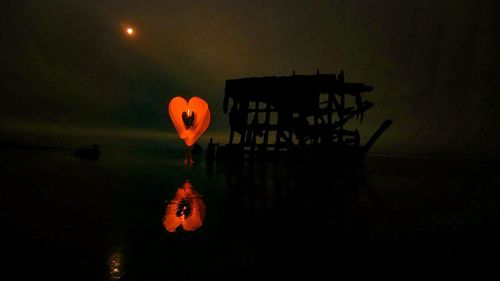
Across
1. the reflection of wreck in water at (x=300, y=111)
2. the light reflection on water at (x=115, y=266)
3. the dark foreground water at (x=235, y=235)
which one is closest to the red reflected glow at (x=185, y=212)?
the dark foreground water at (x=235, y=235)

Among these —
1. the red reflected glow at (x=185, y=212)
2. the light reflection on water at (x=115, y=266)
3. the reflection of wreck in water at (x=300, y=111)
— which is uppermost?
the reflection of wreck in water at (x=300, y=111)

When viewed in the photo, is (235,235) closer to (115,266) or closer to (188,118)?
(115,266)

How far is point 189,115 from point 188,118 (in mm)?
183

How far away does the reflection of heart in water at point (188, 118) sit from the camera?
16.5 m

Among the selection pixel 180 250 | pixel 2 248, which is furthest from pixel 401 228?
pixel 2 248

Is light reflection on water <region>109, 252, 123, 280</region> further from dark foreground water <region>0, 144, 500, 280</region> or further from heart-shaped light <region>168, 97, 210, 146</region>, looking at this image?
heart-shaped light <region>168, 97, 210, 146</region>

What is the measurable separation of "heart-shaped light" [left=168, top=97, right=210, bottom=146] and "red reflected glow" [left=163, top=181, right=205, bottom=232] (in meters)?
10.5

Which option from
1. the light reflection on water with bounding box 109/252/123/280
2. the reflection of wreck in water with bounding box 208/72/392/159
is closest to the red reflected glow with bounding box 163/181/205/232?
the light reflection on water with bounding box 109/252/123/280

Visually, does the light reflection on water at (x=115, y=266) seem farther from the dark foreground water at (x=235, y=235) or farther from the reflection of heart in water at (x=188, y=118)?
the reflection of heart in water at (x=188, y=118)

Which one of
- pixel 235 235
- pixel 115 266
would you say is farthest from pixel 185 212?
pixel 115 266

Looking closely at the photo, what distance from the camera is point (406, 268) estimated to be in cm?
256

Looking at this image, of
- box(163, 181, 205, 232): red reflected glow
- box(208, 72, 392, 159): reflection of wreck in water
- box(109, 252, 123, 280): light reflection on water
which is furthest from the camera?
box(208, 72, 392, 159): reflection of wreck in water

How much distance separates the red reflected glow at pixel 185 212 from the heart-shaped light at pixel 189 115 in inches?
412

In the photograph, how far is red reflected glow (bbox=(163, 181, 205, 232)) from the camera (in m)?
3.78
